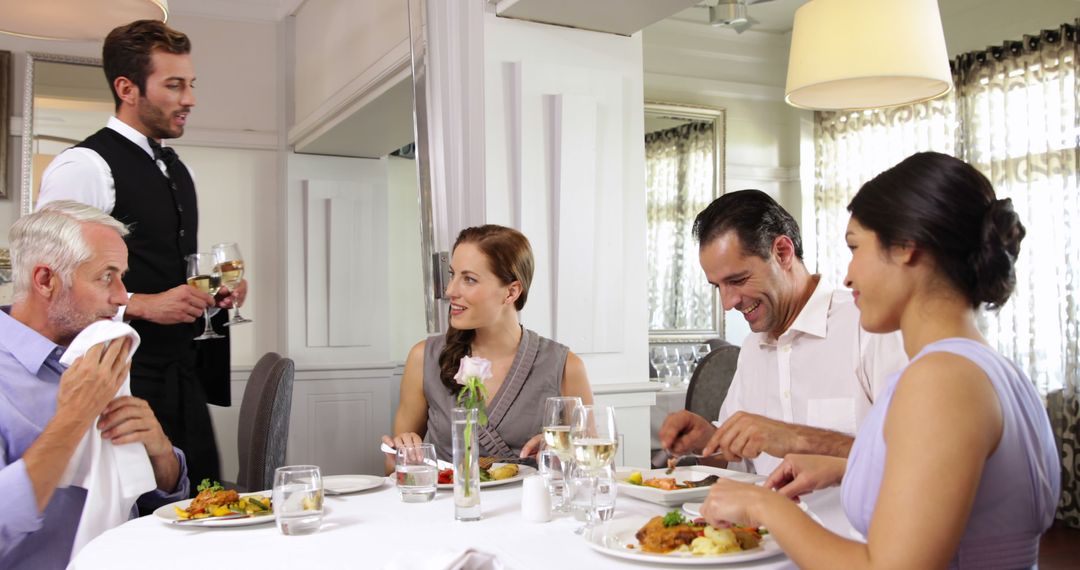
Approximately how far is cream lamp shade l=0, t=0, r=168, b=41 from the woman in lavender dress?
2255 mm

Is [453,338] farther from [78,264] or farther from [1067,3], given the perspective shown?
[1067,3]

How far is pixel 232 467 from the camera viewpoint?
554 cm

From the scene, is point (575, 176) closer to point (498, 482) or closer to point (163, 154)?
point (163, 154)

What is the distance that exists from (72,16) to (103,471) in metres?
1.65

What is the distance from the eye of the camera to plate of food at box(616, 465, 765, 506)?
171 cm

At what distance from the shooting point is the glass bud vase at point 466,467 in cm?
158

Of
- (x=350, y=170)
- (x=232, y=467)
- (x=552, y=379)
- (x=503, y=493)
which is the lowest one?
(x=232, y=467)

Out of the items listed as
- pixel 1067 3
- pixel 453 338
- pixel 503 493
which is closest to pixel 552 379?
pixel 453 338

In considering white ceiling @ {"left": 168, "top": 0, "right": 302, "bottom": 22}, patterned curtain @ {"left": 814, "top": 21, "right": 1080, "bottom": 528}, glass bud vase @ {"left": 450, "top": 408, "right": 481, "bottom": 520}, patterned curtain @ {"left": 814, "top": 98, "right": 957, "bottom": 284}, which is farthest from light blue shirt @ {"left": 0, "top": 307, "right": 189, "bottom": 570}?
patterned curtain @ {"left": 814, "top": 98, "right": 957, "bottom": 284}

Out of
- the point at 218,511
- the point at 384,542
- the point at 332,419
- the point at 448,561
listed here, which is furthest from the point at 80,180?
the point at 332,419

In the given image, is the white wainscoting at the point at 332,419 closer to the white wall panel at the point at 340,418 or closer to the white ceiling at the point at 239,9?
the white wall panel at the point at 340,418

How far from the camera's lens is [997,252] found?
3.96ft

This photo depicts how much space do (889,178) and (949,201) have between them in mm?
98

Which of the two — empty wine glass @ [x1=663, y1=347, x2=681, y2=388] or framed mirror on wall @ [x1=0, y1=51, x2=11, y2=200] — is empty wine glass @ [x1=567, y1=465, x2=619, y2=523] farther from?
framed mirror on wall @ [x1=0, y1=51, x2=11, y2=200]
